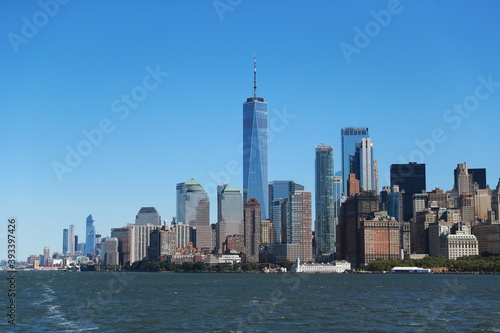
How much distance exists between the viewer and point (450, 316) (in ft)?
265

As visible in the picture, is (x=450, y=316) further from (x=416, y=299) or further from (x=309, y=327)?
(x=416, y=299)

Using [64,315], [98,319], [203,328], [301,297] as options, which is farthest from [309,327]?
[301,297]

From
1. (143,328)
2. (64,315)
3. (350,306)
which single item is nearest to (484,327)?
(350,306)

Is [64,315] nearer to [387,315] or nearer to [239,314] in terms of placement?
[239,314]

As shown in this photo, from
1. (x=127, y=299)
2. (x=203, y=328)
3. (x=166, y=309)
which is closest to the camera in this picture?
(x=203, y=328)

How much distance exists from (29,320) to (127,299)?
3216 centimetres

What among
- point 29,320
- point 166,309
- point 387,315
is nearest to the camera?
point 29,320

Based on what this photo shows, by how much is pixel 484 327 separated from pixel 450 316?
956cm

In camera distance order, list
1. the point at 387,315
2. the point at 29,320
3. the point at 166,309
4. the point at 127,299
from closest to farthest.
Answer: the point at 29,320
the point at 387,315
the point at 166,309
the point at 127,299

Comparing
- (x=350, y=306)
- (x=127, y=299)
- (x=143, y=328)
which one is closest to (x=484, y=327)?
(x=350, y=306)

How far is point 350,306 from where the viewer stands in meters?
94.6

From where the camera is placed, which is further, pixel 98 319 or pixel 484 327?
pixel 98 319

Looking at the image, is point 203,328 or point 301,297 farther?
point 301,297

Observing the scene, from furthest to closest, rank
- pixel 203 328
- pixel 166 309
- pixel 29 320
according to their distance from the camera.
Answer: pixel 166 309
pixel 29 320
pixel 203 328
